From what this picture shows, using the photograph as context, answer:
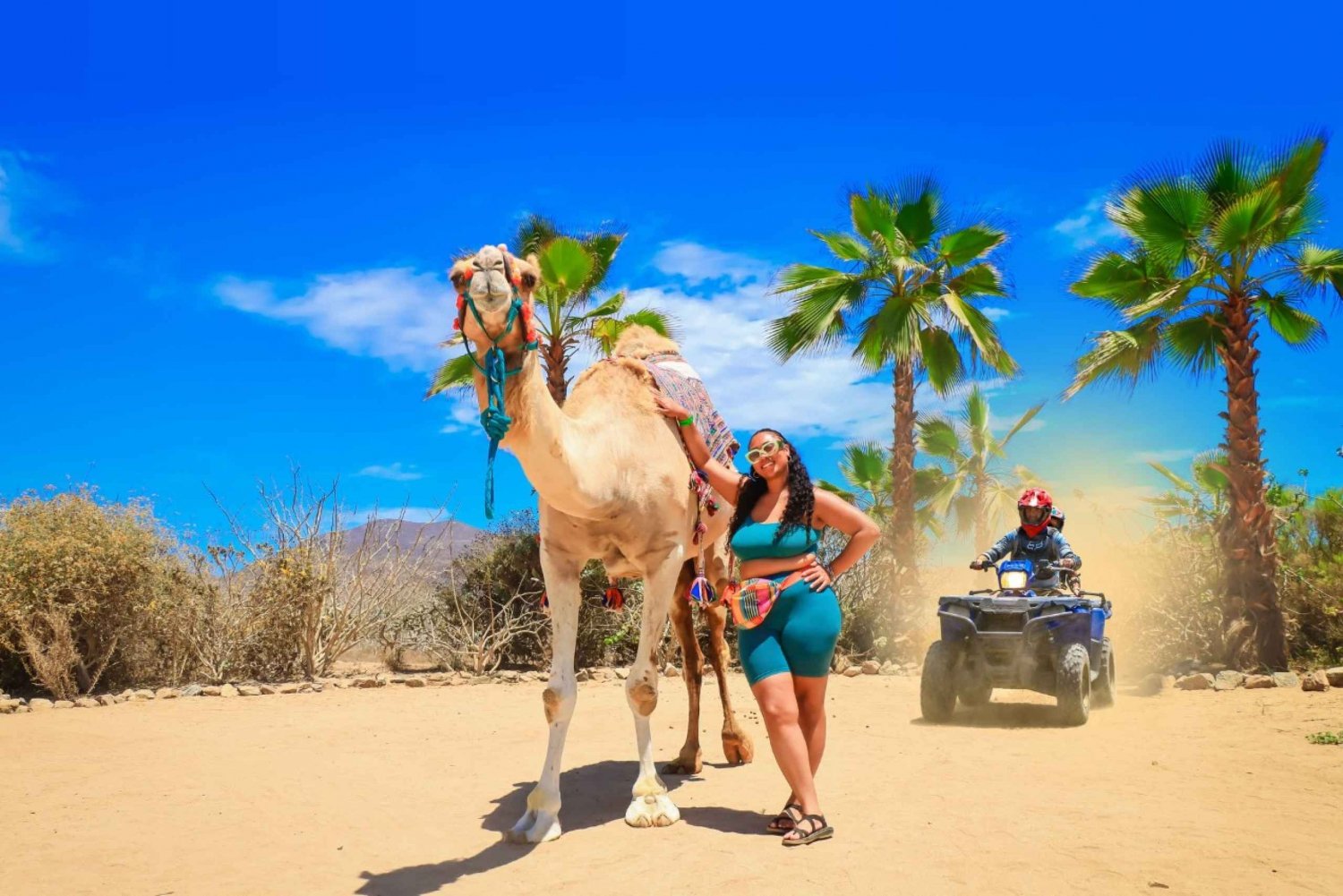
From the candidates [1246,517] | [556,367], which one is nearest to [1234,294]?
[1246,517]

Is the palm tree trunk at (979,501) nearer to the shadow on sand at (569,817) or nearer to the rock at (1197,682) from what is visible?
the rock at (1197,682)

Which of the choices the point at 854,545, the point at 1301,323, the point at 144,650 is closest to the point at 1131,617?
the point at 1301,323

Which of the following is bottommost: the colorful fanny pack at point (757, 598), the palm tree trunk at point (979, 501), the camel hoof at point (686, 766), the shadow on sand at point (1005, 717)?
the camel hoof at point (686, 766)

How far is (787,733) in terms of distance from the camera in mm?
4867

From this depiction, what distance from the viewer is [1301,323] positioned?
1405 cm

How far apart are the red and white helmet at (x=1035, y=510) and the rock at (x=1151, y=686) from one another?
131 inches

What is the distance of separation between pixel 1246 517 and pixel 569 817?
11240mm

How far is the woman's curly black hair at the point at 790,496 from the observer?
5.11 meters

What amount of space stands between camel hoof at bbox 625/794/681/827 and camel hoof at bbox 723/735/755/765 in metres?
1.62

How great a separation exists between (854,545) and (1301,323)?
12047mm

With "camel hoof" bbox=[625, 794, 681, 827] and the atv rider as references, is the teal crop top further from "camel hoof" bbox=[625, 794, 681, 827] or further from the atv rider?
the atv rider

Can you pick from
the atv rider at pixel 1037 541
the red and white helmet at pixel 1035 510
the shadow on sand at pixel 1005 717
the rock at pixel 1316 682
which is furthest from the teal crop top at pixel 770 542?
the rock at pixel 1316 682

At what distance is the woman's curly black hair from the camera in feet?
16.8

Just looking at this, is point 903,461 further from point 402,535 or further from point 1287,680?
point 402,535
